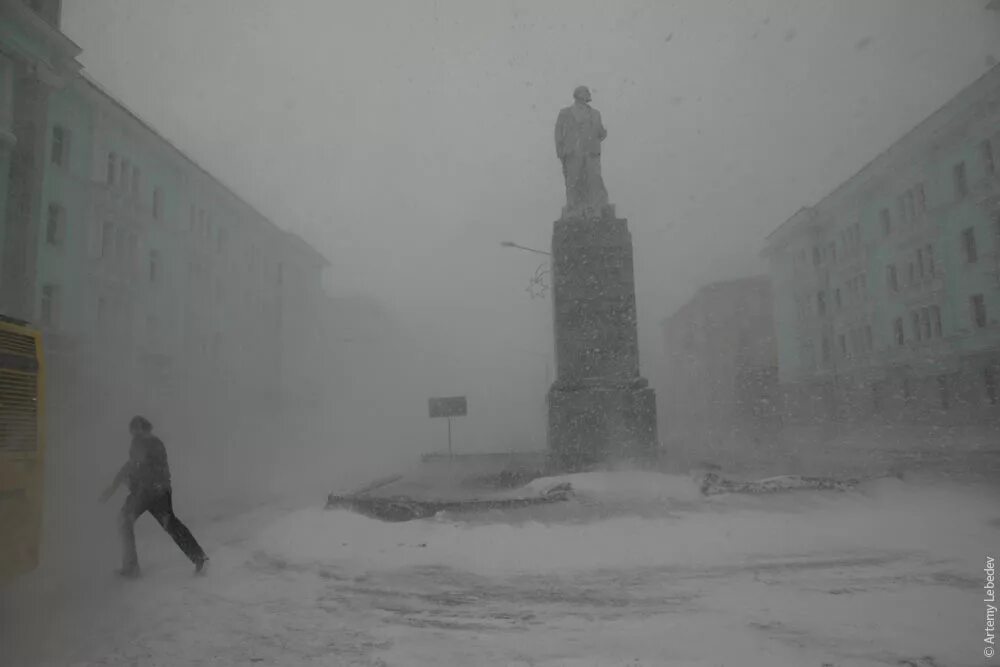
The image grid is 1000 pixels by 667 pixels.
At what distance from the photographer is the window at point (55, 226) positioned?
21.4m

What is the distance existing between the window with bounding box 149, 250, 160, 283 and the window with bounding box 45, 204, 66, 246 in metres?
5.34

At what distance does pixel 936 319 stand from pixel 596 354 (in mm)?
23059

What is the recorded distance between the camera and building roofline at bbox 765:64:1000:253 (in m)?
19.9

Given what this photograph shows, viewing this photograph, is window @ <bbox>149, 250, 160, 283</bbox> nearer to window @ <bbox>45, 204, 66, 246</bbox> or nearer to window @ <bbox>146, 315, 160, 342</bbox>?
window @ <bbox>146, 315, 160, 342</bbox>

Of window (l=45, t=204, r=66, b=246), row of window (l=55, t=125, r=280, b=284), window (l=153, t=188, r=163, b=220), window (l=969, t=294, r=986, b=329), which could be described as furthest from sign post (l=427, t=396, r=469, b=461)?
window (l=969, t=294, r=986, b=329)

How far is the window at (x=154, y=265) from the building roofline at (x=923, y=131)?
3031 centimetres

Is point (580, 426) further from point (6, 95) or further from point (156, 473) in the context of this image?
point (6, 95)

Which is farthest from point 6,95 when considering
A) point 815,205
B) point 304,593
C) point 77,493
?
point 815,205

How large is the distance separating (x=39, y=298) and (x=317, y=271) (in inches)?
1103

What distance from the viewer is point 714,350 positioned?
50938mm

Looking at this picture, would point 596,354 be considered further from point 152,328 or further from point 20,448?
point 152,328

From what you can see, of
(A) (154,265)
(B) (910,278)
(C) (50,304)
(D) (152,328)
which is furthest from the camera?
(B) (910,278)

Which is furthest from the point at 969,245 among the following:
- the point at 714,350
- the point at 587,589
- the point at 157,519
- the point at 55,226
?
the point at 55,226

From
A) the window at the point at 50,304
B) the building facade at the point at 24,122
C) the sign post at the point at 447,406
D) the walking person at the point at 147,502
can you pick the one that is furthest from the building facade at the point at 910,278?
the window at the point at 50,304
